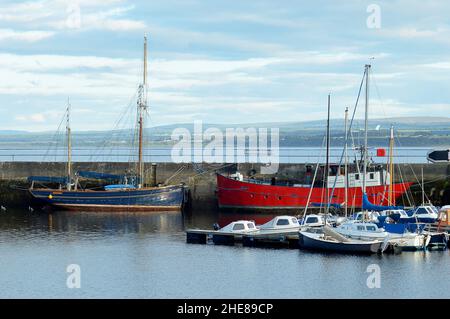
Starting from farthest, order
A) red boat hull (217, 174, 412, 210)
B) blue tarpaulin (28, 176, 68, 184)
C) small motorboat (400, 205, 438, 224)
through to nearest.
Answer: blue tarpaulin (28, 176, 68, 184) → red boat hull (217, 174, 412, 210) → small motorboat (400, 205, 438, 224)

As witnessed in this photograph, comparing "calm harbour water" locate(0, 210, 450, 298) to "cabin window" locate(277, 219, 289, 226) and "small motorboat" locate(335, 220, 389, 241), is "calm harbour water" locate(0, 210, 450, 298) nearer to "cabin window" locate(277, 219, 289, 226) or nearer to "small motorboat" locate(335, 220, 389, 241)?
"small motorboat" locate(335, 220, 389, 241)

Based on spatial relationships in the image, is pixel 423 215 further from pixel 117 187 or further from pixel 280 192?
pixel 117 187

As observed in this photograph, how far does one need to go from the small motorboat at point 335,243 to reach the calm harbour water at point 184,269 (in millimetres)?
612

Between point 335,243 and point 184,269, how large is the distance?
7858 mm

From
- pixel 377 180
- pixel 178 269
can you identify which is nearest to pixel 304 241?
pixel 178 269

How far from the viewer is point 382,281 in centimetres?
3931

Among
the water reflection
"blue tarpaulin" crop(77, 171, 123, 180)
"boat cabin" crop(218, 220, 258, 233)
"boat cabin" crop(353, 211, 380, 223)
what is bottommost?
the water reflection

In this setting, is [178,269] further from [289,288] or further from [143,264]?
[289,288]

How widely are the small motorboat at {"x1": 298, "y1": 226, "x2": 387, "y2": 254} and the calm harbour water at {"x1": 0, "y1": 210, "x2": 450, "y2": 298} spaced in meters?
0.61

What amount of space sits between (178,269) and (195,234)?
27.2 ft

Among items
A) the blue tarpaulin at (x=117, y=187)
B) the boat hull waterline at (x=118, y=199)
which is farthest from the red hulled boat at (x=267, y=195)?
the blue tarpaulin at (x=117, y=187)

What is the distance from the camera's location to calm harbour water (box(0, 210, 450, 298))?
37.8m

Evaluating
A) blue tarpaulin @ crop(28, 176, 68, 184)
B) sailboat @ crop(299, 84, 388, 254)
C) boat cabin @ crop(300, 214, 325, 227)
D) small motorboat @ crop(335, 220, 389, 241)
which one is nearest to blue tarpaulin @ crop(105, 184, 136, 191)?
blue tarpaulin @ crop(28, 176, 68, 184)

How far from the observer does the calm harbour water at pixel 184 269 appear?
3778 centimetres
